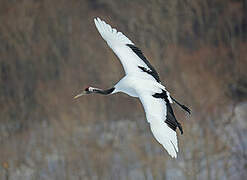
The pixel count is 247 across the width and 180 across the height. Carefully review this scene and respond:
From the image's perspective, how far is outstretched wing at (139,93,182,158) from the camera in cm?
726

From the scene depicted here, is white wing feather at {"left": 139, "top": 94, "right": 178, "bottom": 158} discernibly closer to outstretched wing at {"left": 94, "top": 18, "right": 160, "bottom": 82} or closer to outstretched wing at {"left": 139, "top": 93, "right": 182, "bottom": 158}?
outstretched wing at {"left": 139, "top": 93, "right": 182, "bottom": 158}

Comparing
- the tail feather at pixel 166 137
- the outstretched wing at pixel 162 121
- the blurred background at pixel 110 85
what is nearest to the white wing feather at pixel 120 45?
the outstretched wing at pixel 162 121

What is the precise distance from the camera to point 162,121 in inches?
304

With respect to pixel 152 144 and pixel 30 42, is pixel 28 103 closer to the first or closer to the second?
pixel 30 42

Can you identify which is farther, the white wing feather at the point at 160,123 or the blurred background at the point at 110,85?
the blurred background at the point at 110,85

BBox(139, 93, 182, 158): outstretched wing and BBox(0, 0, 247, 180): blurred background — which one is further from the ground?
BBox(0, 0, 247, 180): blurred background

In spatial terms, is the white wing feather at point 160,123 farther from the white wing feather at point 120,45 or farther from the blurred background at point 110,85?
the blurred background at point 110,85

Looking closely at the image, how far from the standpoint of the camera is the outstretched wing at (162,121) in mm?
7262

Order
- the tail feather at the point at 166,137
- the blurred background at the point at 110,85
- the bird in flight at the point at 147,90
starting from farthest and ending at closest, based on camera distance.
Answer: the blurred background at the point at 110,85, the bird in flight at the point at 147,90, the tail feather at the point at 166,137

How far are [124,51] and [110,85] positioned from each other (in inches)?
333

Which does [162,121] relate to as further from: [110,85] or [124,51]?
[110,85]

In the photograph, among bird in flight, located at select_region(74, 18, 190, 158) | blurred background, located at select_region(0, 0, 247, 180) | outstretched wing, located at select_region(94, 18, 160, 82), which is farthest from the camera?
blurred background, located at select_region(0, 0, 247, 180)

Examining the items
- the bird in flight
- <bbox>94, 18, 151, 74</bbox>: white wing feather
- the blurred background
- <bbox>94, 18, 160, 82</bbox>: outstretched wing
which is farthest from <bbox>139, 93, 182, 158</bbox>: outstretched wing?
the blurred background

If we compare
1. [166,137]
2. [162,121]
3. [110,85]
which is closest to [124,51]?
[162,121]
